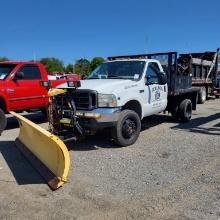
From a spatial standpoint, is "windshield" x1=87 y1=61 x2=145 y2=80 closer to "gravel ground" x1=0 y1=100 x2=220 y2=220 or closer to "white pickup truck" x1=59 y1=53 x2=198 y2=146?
"white pickup truck" x1=59 y1=53 x2=198 y2=146

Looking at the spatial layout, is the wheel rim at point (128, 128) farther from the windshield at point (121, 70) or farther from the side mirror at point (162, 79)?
the side mirror at point (162, 79)

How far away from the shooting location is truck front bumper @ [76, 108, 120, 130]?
7.18m

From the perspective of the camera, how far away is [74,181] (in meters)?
5.62

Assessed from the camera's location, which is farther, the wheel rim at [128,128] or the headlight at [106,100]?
the wheel rim at [128,128]

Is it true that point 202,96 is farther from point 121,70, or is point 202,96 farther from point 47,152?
point 47,152

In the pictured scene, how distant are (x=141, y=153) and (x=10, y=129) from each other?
511 cm

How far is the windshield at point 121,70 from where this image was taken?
8695 millimetres

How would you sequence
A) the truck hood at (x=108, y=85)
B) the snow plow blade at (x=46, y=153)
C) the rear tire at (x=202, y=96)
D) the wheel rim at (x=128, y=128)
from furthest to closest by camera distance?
the rear tire at (x=202, y=96) < the wheel rim at (x=128, y=128) < the truck hood at (x=108, y=85) < the snow plow blade at (x=46, y=153)

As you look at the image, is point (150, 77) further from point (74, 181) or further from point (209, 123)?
point (74, 181)

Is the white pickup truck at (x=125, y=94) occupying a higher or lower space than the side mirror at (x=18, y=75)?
lower

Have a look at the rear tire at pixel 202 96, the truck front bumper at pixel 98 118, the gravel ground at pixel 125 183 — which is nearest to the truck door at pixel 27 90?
the gravel ground at pixel 125 183

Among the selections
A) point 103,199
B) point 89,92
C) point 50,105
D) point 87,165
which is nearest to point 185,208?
point 103,199

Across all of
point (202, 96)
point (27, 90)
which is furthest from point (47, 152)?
point (202, 96)

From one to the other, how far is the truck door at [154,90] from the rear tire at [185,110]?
1.39 meters
